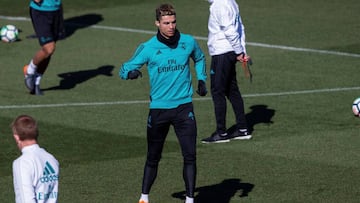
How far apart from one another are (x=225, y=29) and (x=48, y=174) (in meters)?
7.28

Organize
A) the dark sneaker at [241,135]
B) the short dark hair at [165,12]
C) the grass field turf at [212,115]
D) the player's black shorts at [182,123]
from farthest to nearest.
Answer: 1. the dark sneaker at [241,135]
2. the grass field turf at [212,115]
3. the player's black shorts at [182,123]
4. the short dark hair at [165,12]

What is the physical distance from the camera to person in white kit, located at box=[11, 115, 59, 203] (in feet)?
28.3

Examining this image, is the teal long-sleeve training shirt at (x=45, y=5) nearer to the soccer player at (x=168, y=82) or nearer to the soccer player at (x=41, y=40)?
the soccer player at (x=41, y=40)

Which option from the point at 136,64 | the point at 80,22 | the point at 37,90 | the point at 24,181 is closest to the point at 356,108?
the point at 37,90

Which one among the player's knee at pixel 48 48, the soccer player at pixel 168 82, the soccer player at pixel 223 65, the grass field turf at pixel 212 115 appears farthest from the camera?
the player's knee at pixel 48 48

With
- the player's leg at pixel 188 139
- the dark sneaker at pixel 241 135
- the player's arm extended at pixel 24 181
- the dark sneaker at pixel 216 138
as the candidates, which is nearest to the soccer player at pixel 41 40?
the dark sneaker at pixel 216 138

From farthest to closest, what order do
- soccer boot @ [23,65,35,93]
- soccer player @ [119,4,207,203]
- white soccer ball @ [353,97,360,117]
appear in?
soccer boot @ [23,65,35,93], white soccer ball @ [353,97,360,117], soccer player @ [119,4,207,203]

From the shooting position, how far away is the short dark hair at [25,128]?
28.6 ft

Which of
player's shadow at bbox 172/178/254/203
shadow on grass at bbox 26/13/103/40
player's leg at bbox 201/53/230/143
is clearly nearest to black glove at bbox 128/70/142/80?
player's shadow at bbox 172/178/254/203

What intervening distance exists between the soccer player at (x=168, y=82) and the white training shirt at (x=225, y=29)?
3229 millimetres

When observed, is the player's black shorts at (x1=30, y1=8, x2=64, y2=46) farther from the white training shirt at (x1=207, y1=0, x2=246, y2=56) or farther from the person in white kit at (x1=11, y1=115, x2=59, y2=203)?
the person in white kit at (x1=11, y1=115, x2=59, y2=203)

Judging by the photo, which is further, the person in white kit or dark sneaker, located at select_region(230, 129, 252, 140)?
dark sneaker, located at select_region(230, 129, 252, 140)

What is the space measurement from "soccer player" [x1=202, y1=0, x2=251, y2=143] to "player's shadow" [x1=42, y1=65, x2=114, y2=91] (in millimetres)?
5232

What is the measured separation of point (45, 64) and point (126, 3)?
10.9 meters
